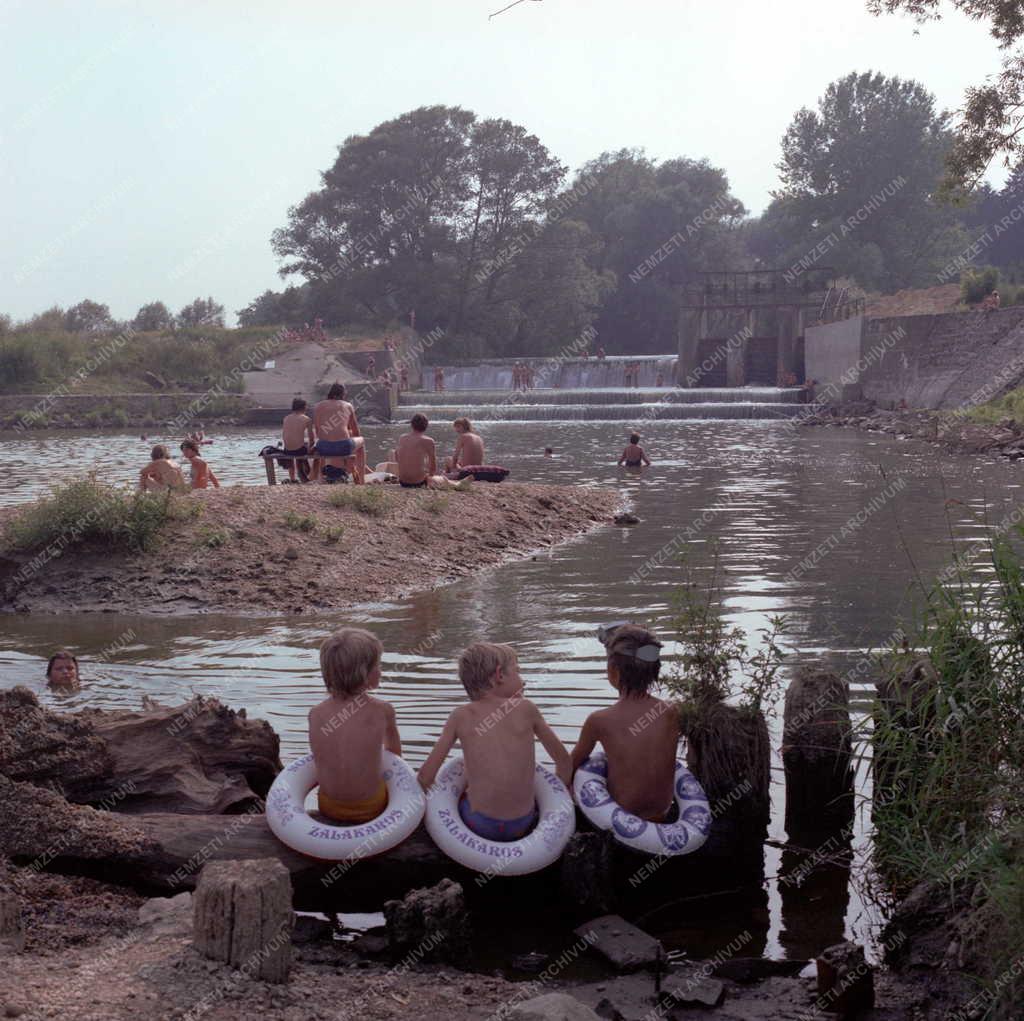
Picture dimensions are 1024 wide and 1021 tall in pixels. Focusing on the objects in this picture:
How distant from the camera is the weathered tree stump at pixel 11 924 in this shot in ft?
14.3

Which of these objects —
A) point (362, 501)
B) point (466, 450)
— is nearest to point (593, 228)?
point (466, 450)

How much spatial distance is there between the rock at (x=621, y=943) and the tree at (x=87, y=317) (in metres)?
71.3

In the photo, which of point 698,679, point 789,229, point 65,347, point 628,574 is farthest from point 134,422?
point 789,229

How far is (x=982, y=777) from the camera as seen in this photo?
480 cm

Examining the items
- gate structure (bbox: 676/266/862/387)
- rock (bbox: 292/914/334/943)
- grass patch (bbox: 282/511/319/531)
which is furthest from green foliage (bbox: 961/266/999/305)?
rock (bbox: 292/914/334/943)

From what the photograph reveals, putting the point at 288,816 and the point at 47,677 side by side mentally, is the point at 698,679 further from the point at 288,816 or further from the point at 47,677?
the point at 47,677

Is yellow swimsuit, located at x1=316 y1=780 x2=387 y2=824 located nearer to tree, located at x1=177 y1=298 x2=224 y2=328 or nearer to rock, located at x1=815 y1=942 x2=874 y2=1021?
rock, located at x1=815 y1=942 x2=874 y2=1021

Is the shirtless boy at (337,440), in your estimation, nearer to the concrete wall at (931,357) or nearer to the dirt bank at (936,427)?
the dirt bank at (936,427)

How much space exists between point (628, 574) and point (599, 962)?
346 inches

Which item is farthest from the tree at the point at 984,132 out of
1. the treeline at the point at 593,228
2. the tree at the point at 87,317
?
the tree at the point at 87,317

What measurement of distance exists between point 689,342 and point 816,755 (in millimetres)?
49422

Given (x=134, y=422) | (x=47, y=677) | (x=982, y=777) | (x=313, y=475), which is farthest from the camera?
(x=134, y=422)

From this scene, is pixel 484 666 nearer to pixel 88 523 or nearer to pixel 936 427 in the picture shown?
pixel 88 523

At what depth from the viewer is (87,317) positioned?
247ft
